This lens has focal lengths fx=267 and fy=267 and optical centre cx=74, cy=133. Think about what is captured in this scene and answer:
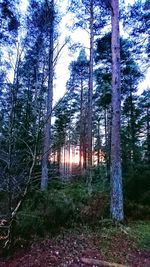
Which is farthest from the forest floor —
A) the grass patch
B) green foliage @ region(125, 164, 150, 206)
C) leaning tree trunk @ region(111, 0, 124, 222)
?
green foliage @ region(125, 164, 150, 206)

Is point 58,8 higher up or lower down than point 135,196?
higher up

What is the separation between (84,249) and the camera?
5.63 m

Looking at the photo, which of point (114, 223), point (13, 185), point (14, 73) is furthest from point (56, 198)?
point (14, 73)

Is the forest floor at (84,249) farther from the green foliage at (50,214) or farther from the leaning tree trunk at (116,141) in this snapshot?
the leaning tree trunk at (116,141)

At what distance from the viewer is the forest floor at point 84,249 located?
201 inches

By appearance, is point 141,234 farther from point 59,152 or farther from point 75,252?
point 59,152

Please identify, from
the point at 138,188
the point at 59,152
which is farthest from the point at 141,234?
the point at 59,152

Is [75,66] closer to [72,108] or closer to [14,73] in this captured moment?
[72,108]

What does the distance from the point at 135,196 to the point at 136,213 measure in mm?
1484

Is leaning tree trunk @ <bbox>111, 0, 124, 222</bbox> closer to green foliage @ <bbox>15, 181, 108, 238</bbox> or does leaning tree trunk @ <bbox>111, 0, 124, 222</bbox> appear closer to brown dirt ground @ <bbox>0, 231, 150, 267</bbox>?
green foliage @ <bbox>15, 181, 108, 238</bbox>

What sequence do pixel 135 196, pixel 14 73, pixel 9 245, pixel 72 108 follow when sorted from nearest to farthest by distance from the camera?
pixel 14 73 < pixel 9 245 < pixel 135 196 < pixel 72 108

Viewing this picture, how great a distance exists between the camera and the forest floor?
512 centimetres

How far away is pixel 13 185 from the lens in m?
4.96

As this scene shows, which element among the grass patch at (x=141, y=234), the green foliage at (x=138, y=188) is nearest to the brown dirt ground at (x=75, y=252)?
the grass patch at (x=141, y=234)
